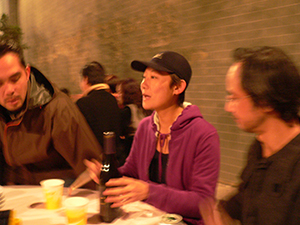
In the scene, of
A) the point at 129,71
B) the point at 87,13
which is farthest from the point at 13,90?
the point at 87,13

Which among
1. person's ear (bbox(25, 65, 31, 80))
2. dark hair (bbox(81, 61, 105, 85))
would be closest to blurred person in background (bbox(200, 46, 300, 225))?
person's ear (bbox(25, 65, 31, 80))

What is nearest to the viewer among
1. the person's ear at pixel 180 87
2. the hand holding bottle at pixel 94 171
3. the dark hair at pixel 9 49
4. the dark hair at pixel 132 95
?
the hand holding bottle at pixel 94 171

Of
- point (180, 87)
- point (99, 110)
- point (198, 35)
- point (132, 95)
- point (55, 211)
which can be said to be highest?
point (198, 35)

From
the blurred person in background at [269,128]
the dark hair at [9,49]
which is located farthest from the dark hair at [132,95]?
the blurred person in background at [269,128]

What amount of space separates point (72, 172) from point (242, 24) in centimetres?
275

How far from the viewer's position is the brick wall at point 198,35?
10.2ft

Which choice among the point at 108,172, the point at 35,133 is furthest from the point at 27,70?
the point at 108,172

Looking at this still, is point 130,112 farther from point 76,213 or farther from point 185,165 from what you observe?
point 76,213

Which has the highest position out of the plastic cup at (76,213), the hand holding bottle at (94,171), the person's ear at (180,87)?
the person's ear at (180,87)

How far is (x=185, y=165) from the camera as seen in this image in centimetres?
161

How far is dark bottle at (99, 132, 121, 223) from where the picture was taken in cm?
109

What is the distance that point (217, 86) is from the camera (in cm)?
365

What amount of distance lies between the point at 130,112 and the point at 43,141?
165 centimetres

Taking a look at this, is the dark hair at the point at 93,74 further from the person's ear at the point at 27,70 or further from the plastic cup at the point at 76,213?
the plastic cup at the point at 76,213
